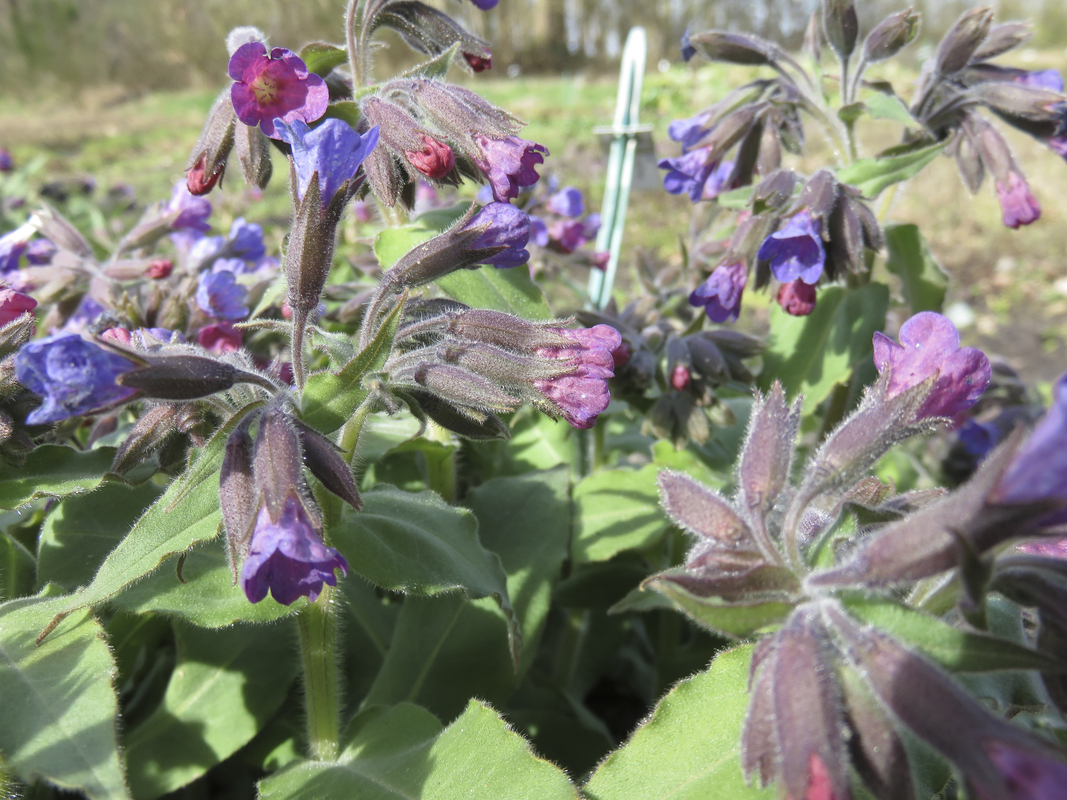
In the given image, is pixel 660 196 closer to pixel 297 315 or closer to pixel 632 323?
pixel 632 323

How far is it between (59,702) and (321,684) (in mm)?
444

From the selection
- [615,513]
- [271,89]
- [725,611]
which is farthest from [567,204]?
[725,611]

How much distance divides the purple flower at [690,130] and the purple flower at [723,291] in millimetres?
448

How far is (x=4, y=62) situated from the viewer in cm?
2186

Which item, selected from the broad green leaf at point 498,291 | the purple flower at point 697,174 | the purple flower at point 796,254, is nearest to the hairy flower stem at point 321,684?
the broad green leaf at point 498,291

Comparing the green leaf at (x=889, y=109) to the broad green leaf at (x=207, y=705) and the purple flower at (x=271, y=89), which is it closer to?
the purple flower at (x=271, y=89)

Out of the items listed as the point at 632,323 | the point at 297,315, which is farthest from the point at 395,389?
the point at 632,323

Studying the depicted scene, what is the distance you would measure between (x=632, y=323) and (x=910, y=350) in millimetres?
1005

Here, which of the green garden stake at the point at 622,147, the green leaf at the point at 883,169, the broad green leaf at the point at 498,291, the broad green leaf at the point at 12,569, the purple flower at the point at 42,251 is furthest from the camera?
the green garden stake at the point at 622,147

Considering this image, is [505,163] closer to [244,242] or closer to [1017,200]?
[244,242]

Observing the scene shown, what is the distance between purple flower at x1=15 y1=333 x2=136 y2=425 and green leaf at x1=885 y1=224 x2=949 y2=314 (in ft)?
6.27

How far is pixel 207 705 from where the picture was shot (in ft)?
5.66

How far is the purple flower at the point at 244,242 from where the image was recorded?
91.2 inches

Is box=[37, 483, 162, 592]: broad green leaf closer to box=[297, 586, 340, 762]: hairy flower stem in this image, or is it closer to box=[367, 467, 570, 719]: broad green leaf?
box=[297, 586, 340, 762]: hairy flower stem
